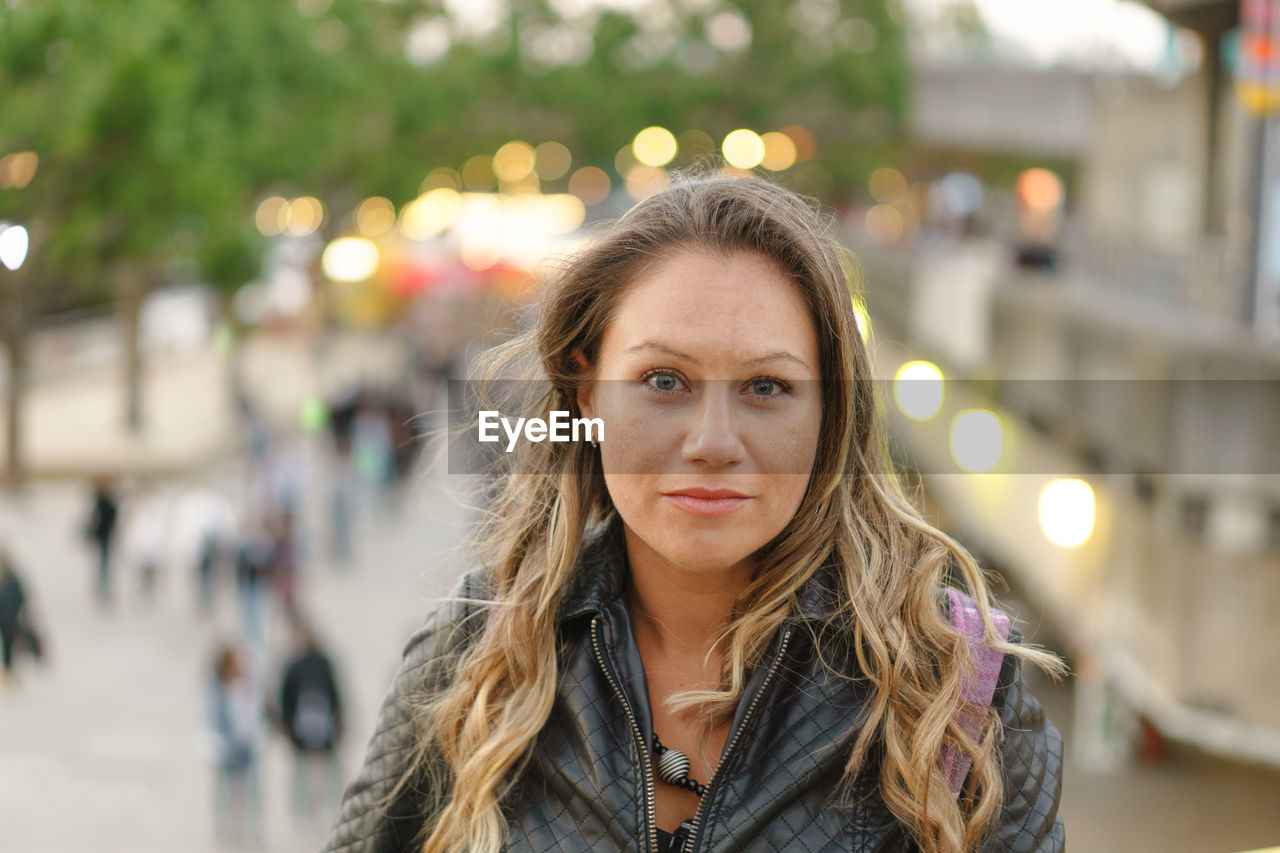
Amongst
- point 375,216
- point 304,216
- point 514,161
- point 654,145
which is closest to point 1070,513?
point 375,216

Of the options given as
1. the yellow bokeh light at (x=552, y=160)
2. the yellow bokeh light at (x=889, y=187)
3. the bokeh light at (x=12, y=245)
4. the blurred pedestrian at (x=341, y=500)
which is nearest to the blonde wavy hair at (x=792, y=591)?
the bokeh light at (x=12, y=245)

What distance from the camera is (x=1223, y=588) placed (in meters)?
10.4

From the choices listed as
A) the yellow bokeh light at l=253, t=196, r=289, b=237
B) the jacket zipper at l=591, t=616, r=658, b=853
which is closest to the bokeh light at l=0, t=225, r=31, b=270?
the jacket zipper at l=591, t=616, r=658, b=853

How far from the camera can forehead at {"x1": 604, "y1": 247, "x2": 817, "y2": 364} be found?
197 centimetres

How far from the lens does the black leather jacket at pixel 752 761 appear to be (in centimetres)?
194

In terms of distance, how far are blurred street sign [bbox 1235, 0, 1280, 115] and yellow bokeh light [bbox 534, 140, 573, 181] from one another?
134 ft

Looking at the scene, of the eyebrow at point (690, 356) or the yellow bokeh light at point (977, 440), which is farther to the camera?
the yellow bokeh light at point (977, 440)

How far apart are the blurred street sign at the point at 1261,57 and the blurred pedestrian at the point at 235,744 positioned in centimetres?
968

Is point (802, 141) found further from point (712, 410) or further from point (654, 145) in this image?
point (712, 410)

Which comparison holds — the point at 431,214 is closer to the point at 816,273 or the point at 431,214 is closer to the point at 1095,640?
the point at 1095,640

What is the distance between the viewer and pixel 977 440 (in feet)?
63.8

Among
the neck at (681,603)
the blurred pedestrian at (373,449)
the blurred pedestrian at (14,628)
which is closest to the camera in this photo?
the neck at (681,603)

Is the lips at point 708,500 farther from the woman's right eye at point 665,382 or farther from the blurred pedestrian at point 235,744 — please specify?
the blurred pedestrian at point 235,744

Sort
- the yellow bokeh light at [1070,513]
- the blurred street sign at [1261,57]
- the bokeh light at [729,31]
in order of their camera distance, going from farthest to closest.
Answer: the bokeh light at [729,31] → the yellow bokeh light at [1070,513] → the blurred street sign at [1261,57]
